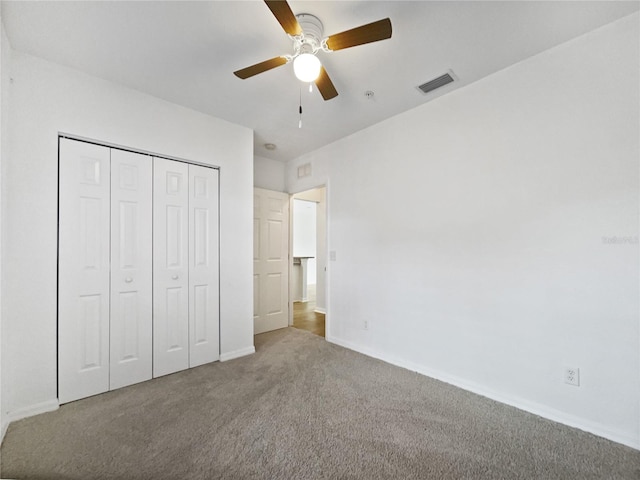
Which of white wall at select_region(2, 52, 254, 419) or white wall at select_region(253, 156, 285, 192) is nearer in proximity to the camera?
white wall at select_region(2, 52, 254, 419)

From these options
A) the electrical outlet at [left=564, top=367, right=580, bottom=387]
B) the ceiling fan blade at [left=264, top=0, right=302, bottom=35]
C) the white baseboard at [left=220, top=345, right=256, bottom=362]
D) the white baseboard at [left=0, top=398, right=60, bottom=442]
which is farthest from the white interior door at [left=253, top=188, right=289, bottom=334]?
the electrical outlet at [left=564, top=367, right=580, bottom=387]

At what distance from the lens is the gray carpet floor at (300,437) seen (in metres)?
1.55

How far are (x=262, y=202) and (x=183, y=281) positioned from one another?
174 centimetres

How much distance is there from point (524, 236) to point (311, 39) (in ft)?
6.93

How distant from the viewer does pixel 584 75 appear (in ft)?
6.31

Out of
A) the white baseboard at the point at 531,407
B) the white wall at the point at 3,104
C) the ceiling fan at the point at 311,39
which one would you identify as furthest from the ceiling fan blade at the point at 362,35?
the white baseboard at the point at 531,407

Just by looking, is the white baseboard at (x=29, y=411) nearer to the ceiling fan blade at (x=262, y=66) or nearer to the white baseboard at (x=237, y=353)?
the white baseboard at (x=237, y=353)

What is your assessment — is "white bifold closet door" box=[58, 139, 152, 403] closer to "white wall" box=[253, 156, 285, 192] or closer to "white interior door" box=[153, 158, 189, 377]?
"white interior door" box=[153, 158, 189, 377]

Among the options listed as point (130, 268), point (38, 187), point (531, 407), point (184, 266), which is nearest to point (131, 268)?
point (130, 268)

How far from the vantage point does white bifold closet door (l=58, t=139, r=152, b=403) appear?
2.22m

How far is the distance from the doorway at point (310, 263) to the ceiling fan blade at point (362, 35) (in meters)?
2.45

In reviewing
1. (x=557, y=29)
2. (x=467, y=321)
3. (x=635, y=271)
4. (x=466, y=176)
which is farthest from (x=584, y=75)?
(x=467, y=321)

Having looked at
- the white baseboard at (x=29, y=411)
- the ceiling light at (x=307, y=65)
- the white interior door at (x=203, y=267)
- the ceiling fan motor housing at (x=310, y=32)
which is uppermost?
the ceiling fan motor housing at (x=310, y=32)

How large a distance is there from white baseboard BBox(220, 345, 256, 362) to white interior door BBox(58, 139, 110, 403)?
3.34 feet
